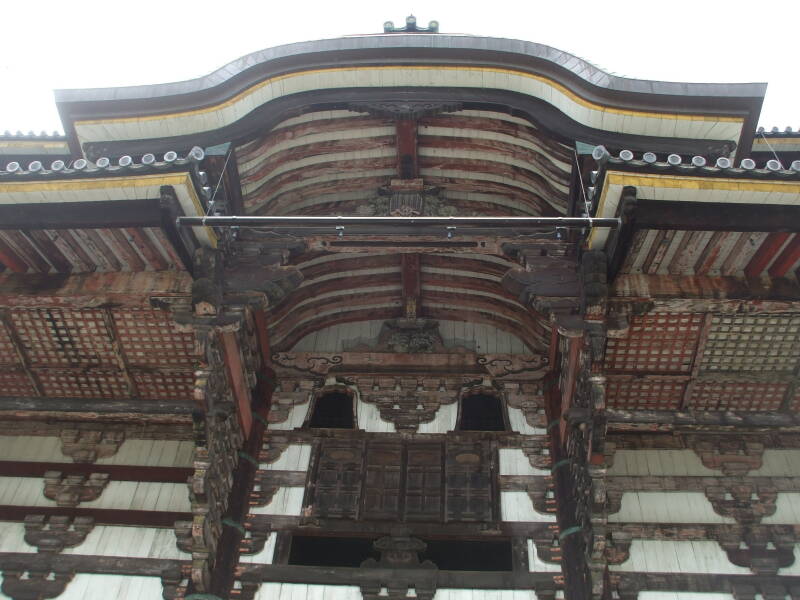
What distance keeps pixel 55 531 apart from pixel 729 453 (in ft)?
32.4

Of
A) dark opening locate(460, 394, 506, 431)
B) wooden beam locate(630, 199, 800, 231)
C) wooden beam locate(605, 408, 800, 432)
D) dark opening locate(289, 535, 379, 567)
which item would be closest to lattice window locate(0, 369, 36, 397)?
dark opening locate(289, 535, 379, 567)

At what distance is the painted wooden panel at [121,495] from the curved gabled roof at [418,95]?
5.08m

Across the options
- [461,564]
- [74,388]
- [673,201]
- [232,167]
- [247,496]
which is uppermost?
[232,167]

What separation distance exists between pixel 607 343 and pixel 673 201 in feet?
8.49

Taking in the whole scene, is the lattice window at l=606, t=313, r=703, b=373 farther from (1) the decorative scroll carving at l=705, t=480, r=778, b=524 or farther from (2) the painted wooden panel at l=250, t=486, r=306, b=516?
(2) the painted wooden panel at l=250, t=486, r=306, b=516

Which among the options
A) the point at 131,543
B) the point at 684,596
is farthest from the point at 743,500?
the point at 131,543

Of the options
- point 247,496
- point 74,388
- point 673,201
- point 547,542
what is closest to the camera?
point 673,201

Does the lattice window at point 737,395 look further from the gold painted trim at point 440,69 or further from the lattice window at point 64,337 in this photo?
the lattice window at point 64,337

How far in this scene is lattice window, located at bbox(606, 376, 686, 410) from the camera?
11305 mm

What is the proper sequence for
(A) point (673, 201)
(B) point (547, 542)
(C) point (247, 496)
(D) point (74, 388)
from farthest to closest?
(D) point (74, 388), (C) point (247, 496), (B) point (547, 542), (A) point (673, 201)

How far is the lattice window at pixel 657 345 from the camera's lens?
10.7 m

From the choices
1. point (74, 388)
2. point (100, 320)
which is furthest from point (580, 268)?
point (74, 388)

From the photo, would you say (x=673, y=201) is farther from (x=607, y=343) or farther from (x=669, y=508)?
(x=669, y=508)

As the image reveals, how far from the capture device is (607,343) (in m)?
11.0
